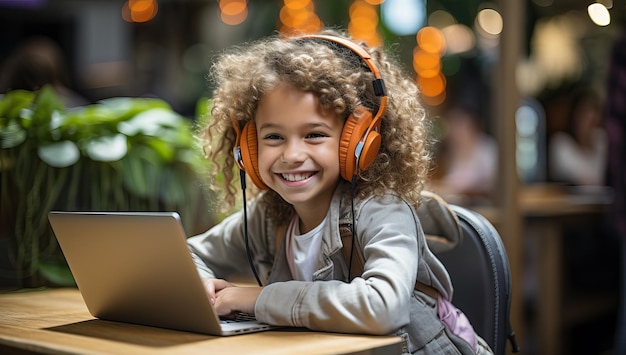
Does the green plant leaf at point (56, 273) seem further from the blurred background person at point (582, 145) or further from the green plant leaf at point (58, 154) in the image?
the blurred background person at point (582, 145)

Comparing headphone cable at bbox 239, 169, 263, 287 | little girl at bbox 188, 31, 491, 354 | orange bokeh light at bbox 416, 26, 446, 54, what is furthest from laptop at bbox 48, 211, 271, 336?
orange bokeh light at bbox 416, 26, 446, 54

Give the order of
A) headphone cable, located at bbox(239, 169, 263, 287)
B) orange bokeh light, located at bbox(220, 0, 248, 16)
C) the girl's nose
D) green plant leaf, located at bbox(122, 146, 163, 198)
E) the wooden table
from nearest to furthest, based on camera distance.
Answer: the wooden table → the girl's nose → headphone cable, located at bbox(239, 169, 263, 287) → green plant leaf, located at bbox(122, 146, 163, 198) → orange bokeh light, located at bbox(220, 0, 248, 16)

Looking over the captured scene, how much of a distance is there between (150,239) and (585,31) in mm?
6520

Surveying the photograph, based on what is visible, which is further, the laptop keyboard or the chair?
the chair

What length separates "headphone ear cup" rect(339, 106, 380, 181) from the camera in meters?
1.40

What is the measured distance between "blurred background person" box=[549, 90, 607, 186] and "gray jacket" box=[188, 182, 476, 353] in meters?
4.42

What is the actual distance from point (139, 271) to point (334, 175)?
1.20 feet

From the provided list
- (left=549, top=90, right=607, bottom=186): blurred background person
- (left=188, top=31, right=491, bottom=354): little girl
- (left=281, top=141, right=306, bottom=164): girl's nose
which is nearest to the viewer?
(left=188, top=31, right=491, bottom=354): little girl

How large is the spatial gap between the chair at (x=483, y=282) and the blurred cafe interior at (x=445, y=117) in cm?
28

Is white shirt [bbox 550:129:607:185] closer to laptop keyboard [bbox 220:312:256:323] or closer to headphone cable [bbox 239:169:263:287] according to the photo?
headphone cable [bbox 239:169:263:287]

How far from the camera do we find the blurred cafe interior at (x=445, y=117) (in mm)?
2197

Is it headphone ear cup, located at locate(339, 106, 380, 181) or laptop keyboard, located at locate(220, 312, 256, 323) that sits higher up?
headphone ear cup, located at locate(339, 106, 380, 181)

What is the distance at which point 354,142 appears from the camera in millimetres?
1407

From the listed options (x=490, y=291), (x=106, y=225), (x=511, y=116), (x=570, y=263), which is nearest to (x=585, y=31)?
(x=570, y=263)
